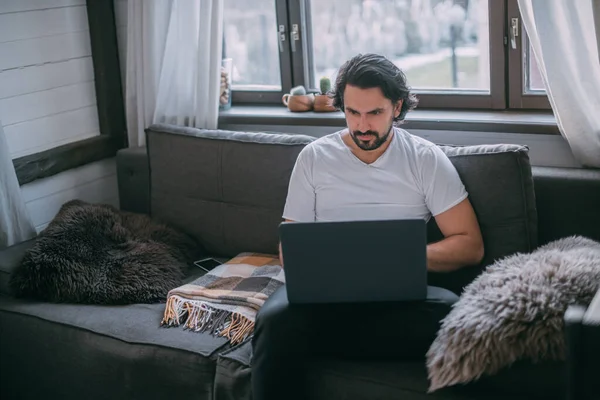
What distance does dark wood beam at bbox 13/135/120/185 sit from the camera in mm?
3078

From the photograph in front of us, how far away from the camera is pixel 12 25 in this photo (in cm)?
304

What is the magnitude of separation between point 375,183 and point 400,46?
88 centimetres

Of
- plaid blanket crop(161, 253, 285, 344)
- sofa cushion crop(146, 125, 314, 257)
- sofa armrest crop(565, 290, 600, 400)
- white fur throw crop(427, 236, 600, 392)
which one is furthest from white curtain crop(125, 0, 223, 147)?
sofa armrest crop(565, 290, 600, 400)

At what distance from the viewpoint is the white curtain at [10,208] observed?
285 cm

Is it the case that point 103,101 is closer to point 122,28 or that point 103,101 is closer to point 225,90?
point 122,28

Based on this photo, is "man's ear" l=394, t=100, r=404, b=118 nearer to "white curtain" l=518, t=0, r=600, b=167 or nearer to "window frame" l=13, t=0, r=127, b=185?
"white curtain" l=518, t=0, r=600, b=167

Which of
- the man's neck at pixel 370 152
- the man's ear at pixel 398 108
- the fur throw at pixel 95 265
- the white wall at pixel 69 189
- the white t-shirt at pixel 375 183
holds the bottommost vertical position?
the fur throw at pixel 95 265

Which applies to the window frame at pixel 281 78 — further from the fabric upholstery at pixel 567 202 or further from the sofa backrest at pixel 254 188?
the fabric upholstery at pixel 567 202

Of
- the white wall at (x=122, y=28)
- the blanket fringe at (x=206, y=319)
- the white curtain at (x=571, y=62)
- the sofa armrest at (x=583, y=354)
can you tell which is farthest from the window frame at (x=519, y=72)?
the white wall at (x=122, y=28)

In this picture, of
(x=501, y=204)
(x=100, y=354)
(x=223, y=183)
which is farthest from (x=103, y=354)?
(x=501, y=204)

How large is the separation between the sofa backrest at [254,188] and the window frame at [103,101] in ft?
1.43

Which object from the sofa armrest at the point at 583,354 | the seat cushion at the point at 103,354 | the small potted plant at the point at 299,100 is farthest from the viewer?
the small potted plant at the point at 299,100

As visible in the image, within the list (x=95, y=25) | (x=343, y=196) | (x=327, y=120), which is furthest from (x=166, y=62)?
(x=343, y=196)

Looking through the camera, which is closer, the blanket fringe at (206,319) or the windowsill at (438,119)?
the blanket fringe at (206,319)
